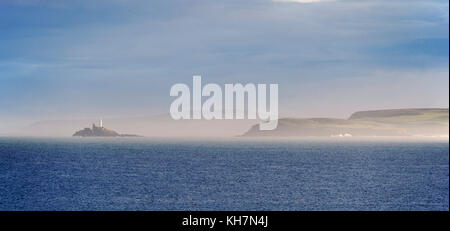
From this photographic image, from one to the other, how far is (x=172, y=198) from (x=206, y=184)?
696 inches

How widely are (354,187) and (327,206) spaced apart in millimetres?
26685
